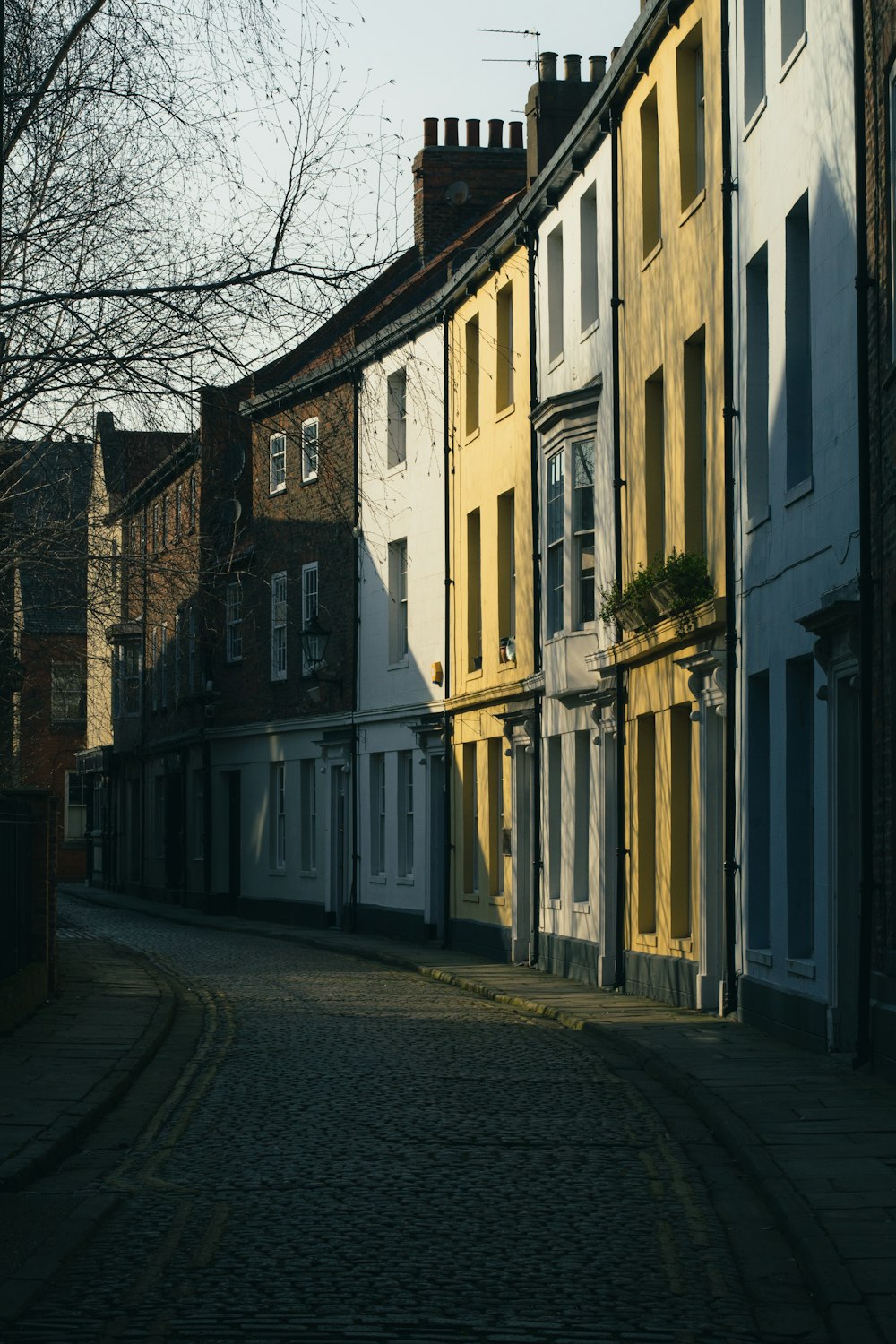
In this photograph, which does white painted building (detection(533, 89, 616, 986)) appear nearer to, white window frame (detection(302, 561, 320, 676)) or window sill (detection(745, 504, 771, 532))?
window sill (detection(745, 504, 771, 532))

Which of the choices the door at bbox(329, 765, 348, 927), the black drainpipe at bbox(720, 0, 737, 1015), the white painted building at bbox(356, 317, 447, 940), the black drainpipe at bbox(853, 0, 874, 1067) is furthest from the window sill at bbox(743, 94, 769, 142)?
the door at bbox(329, 765, 348, 927)

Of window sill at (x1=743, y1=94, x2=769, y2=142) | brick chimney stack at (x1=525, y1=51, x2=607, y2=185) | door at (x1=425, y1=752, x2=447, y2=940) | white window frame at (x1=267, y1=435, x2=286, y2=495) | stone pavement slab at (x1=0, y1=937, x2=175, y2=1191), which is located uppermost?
brick chimney stack at (x1=525, y1=51, x2=607, y2=185)

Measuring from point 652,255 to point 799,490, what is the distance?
5924 millimetres

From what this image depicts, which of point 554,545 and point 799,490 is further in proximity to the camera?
point 554,545

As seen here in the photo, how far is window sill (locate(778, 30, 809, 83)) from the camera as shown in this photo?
15159mm

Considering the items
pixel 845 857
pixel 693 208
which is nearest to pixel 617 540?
pixel 693 208

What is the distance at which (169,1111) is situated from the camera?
11867 mm

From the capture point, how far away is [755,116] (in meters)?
16.7

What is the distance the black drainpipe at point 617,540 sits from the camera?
827 inches

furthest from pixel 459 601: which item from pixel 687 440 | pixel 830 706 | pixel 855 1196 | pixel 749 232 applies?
pixel 855 1196

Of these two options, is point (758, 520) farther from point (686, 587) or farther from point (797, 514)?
point (686, 587)

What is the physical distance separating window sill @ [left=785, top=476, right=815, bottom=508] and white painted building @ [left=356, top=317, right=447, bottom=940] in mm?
Result: 13275

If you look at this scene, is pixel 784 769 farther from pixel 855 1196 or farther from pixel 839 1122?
pixel 855 1196

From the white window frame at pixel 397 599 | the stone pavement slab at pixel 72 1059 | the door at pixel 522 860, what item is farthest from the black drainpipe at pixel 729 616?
the white window frame at pixel 397 599
